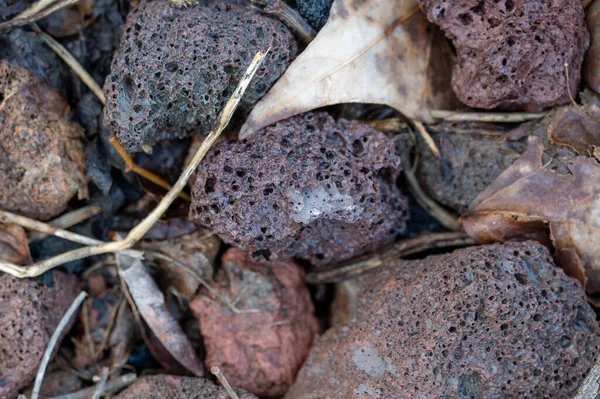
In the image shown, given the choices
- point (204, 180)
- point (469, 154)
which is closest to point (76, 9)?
point (204, 180)

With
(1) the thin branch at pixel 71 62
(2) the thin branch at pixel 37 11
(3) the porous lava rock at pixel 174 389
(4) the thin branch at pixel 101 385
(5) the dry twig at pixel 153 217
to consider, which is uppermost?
(2) the thin branch at pixel 37 11

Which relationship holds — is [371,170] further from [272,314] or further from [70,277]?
[70,277]

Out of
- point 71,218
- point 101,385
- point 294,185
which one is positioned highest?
point 71,218

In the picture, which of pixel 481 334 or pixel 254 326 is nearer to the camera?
pixel 481 334

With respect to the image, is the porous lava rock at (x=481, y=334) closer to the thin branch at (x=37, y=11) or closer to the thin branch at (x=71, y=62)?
the thin branch at (x=71, y=62)

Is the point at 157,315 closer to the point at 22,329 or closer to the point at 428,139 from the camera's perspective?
the point at 22,329

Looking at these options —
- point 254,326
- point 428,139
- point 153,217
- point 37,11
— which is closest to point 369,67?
point 428,139

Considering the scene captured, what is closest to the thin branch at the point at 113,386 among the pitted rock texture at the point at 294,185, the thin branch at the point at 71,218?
the thin branch at the point at 71,218
